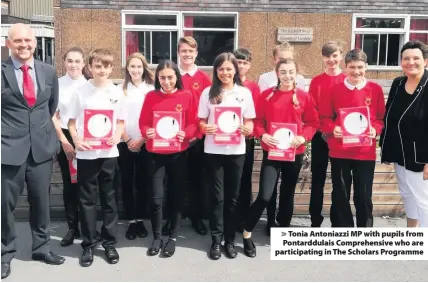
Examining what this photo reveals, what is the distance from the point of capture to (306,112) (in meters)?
4.46

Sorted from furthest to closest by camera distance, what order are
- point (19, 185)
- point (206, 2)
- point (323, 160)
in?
point (206, 2), point (323, 160), point (19, 185)

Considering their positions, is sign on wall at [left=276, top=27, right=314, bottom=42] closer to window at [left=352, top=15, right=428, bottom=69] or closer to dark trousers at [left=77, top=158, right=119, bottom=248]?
window at [left=352, top=15, right=428, bottom=69]

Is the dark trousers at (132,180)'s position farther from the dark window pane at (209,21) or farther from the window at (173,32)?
the dark window pane at (209,21)

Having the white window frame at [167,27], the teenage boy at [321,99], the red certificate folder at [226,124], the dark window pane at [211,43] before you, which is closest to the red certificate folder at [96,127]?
the red certificate folder at [226,124]

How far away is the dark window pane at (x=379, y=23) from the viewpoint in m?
14.4

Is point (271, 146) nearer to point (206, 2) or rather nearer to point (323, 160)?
point (323, 160)

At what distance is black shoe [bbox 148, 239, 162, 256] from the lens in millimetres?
4527

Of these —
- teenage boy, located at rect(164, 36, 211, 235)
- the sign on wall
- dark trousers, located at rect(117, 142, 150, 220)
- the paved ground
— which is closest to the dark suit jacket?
dark trousers, located at rect(117, 142, 150, 220)

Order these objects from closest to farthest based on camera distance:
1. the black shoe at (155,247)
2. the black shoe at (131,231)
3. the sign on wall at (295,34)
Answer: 1. the black shoe at (155,247)
2. the black shoe at (131,231)
3. the sign on wall at (295,34)

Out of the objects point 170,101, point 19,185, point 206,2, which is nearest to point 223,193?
point 170,101

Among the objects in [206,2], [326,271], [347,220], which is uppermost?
[206,2]

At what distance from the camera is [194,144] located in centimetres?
480

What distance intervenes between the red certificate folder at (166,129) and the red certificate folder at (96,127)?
43 centimetres

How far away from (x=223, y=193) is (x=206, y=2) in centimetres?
1051
